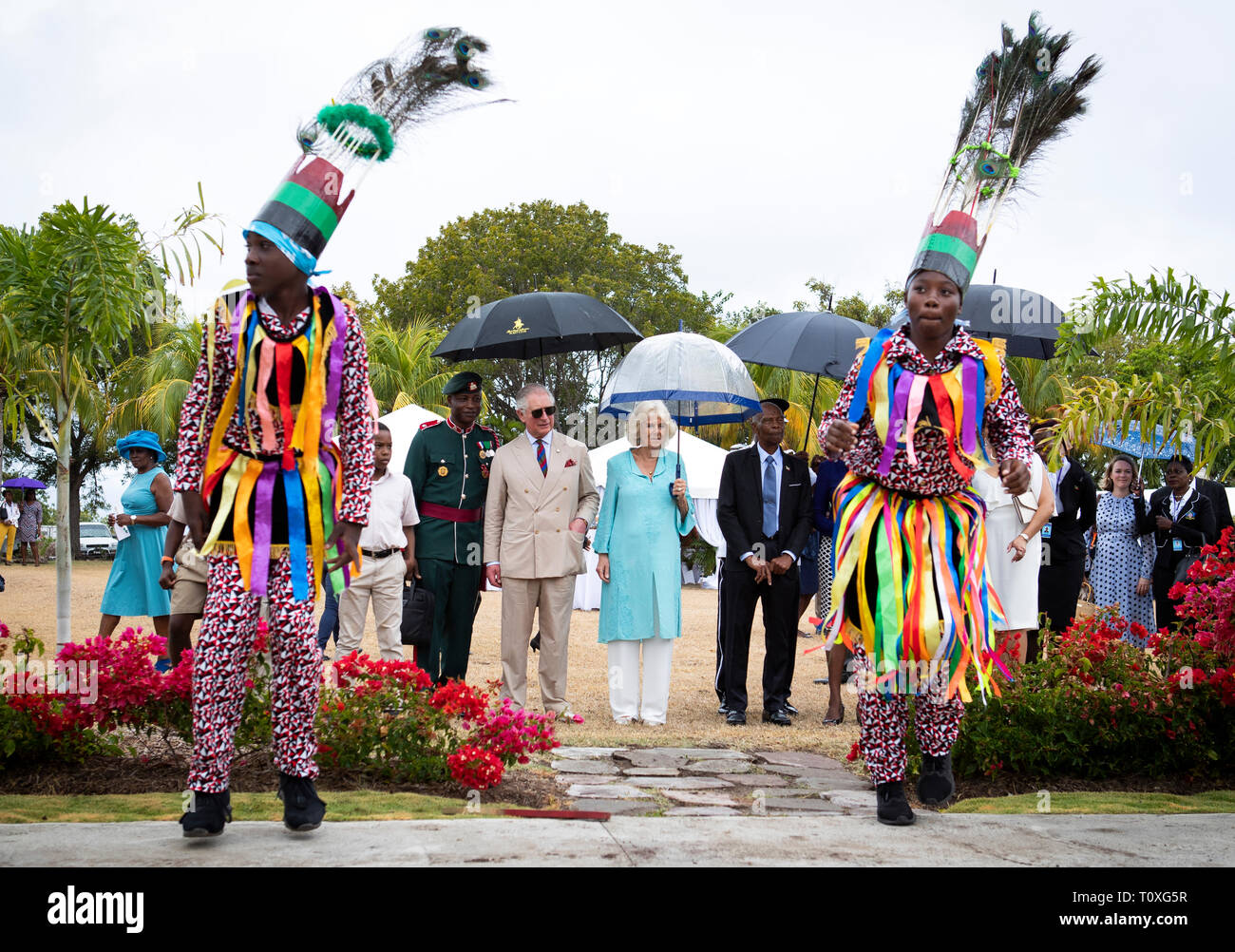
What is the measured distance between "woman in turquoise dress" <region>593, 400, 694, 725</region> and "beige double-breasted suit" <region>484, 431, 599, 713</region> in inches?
13.2

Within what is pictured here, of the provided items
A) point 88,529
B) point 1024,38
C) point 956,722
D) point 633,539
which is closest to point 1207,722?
point 956,722

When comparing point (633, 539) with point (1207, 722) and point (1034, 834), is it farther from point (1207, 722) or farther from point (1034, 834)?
point (1034, 834)

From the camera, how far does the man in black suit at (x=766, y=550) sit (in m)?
8.41

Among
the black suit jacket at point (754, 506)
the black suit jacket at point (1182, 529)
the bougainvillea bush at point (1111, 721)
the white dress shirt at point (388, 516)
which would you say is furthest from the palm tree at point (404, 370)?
the bougainvillea bush at point (1111, 721)

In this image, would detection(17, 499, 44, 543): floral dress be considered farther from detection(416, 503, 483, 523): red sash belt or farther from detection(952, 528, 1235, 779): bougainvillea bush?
detection(952, 528, 1235, 779): bougainvillea bush

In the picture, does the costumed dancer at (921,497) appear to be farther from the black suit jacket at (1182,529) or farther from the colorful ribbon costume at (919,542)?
the black suit jacket at (1182,529)

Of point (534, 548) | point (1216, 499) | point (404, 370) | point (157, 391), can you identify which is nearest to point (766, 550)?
point (534, 548)

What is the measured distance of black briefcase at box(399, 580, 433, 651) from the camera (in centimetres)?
798

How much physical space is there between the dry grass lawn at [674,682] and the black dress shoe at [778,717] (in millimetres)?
74

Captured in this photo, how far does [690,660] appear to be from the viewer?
13.0 m

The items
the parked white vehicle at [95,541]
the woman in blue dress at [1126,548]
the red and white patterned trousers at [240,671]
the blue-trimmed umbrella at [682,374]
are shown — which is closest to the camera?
the red and white patterned trousers at [240,671]

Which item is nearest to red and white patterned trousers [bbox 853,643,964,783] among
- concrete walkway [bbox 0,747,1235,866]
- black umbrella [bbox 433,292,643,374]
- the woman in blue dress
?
concrete walkway [bbox 0,747,1235,866]

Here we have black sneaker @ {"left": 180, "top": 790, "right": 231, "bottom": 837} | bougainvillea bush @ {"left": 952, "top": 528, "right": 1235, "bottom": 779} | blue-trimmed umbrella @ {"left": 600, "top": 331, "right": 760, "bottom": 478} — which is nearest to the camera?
black sneaker @ {"left": 180, "top": 790, "right": 231, "bottom": 837}

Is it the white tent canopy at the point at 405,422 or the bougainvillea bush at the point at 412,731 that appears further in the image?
the white tent canopy at the point at 405,422
